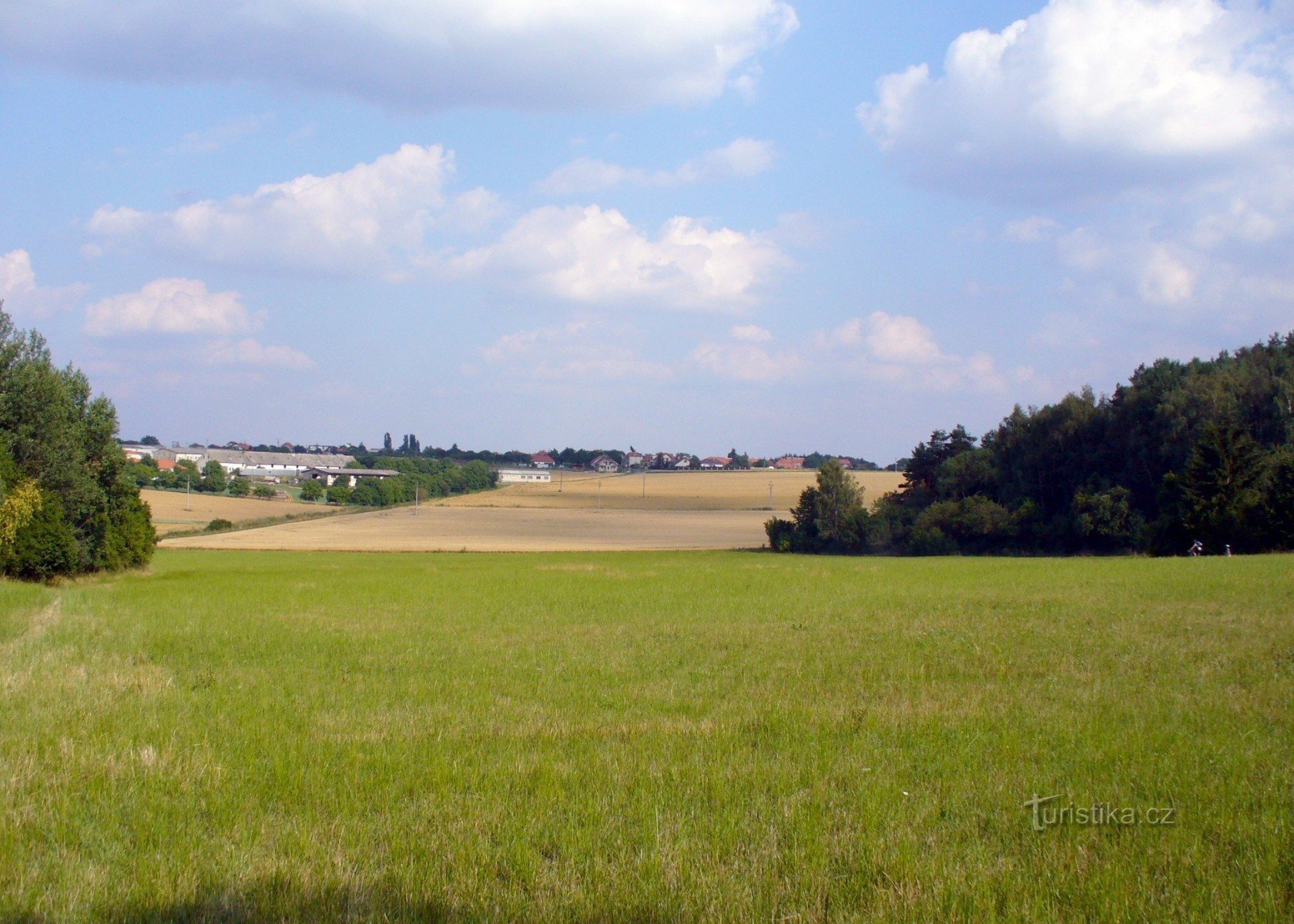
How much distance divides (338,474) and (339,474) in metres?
0.98

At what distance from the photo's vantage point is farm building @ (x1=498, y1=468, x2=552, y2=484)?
18338cm

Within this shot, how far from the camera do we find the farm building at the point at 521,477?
183375 millimetres

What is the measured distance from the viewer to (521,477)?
192500mm

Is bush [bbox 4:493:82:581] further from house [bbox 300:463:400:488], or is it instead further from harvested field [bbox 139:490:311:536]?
house [bbox 300:463:400:488]

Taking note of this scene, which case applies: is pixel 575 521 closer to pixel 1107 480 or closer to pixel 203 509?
pixel 203 509

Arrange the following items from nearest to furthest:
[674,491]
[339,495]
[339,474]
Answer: [339,495] → [674,491] → [339,474]

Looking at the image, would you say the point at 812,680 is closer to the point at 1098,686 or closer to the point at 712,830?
the point at 1098,686

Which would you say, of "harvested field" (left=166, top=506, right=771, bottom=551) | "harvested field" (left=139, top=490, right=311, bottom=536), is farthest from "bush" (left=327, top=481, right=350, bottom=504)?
"harvested field" (left=166, top=506, right=771, bottom=551)

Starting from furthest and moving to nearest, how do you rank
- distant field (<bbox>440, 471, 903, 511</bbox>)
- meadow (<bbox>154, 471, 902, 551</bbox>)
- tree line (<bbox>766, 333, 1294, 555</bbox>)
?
1. distant field (<bbox>440, 471, 903, 511</bbox>)
2. meadow (<bbox>154, 471, 902, 551</bbox>)
3. tree line (<bbox>766, 333, 1294, 555</bbox>)

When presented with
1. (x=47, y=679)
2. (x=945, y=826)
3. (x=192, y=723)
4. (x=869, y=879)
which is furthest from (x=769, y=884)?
(x=47, y=679)

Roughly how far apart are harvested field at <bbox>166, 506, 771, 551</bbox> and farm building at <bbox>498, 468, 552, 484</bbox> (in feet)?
194

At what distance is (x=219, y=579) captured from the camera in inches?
1572

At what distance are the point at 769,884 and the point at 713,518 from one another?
104m

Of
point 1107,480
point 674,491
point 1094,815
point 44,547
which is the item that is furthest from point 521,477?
point 1094,815
